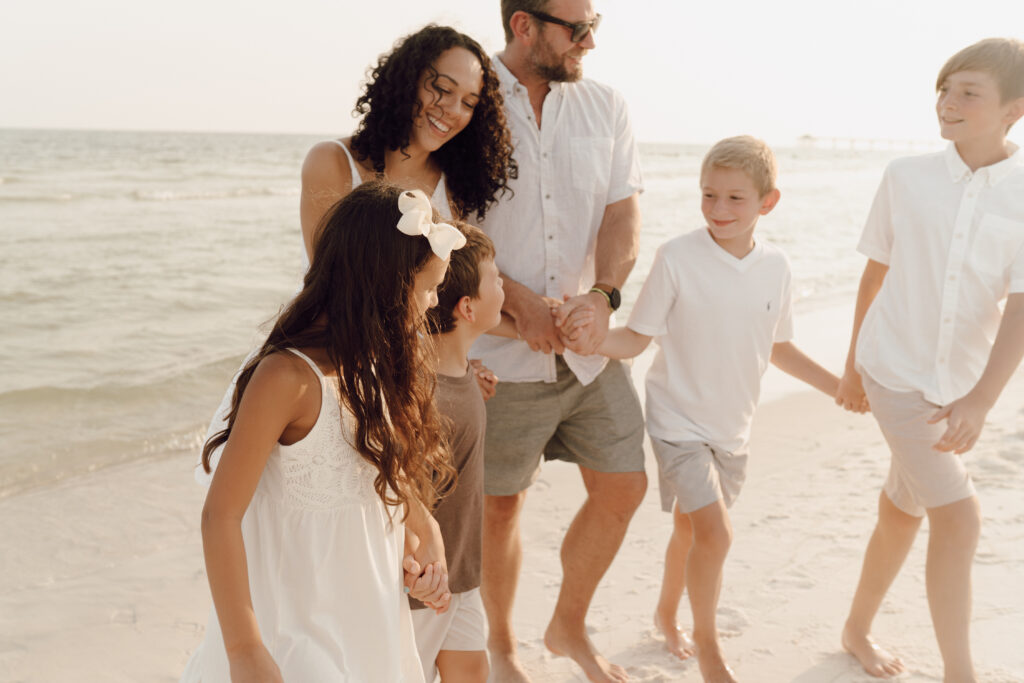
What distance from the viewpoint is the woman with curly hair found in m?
2.98

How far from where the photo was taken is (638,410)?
360 cm

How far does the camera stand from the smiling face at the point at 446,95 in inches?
119

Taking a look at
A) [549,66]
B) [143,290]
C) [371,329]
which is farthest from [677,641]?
[143,290]

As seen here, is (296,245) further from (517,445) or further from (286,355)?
(286,355)

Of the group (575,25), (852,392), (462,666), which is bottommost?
(462,666)

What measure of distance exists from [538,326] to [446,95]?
0.84 meters

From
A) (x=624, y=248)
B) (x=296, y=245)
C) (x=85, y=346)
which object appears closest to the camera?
(x=624, y=248)

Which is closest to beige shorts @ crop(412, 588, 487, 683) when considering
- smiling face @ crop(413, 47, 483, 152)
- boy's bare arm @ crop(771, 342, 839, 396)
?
smiling face @ crop(413, 47, 483, 152)

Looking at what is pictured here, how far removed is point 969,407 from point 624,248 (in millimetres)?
1271

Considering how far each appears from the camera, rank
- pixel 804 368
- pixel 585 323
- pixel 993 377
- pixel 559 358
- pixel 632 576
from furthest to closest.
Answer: pixel 632 576 < pixel 804 368 < pixel 559 358 < pixel 585 323 < pixel 993 377

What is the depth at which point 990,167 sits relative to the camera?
3.07 metres

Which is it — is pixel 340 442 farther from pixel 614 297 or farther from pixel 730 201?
pixel 730 201

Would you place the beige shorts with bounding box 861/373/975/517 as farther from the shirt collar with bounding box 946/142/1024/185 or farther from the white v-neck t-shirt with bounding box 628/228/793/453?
the shirt collar with bounding box 946/142/1024/185

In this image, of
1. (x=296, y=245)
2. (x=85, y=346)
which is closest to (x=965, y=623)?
(x=85, y=346)
